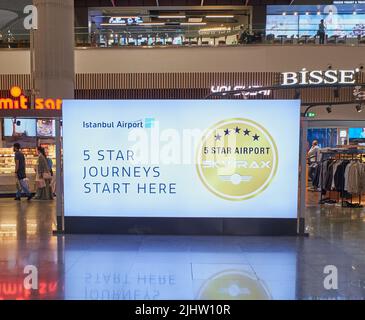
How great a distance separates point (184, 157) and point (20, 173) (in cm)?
670

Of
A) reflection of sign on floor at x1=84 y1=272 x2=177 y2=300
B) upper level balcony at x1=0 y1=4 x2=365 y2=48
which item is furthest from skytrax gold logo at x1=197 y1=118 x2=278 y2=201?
upper level balcony at x1=0 y1=4 x2=365 y2=48

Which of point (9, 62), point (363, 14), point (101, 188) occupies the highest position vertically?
point (363, 14)

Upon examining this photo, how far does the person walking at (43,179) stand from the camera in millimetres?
12086


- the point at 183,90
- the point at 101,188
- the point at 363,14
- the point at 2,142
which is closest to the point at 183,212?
the point at 101,188

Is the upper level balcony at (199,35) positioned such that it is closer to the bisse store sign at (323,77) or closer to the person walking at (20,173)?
the bisse store sign at (323,77)

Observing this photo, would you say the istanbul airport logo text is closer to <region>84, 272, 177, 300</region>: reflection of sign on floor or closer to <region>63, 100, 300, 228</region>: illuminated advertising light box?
<region>63, 100, 300, 228</region>: illuminated advertising light box

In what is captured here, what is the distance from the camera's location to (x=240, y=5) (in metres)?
23.6

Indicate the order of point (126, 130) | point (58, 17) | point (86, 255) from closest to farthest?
point (86, 255)
point (126, 130)
point (58, 17)

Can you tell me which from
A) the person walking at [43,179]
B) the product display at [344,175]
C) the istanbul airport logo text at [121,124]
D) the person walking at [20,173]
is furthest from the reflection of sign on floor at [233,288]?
the person walking at [20,173]

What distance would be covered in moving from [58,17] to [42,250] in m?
9.70

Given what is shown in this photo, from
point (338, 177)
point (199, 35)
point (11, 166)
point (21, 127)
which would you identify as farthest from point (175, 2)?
point (338, 177)

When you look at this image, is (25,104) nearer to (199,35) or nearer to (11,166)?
(11,166)

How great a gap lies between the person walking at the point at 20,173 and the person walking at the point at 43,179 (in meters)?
0.33

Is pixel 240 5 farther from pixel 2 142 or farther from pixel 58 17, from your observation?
pixel 2 142
